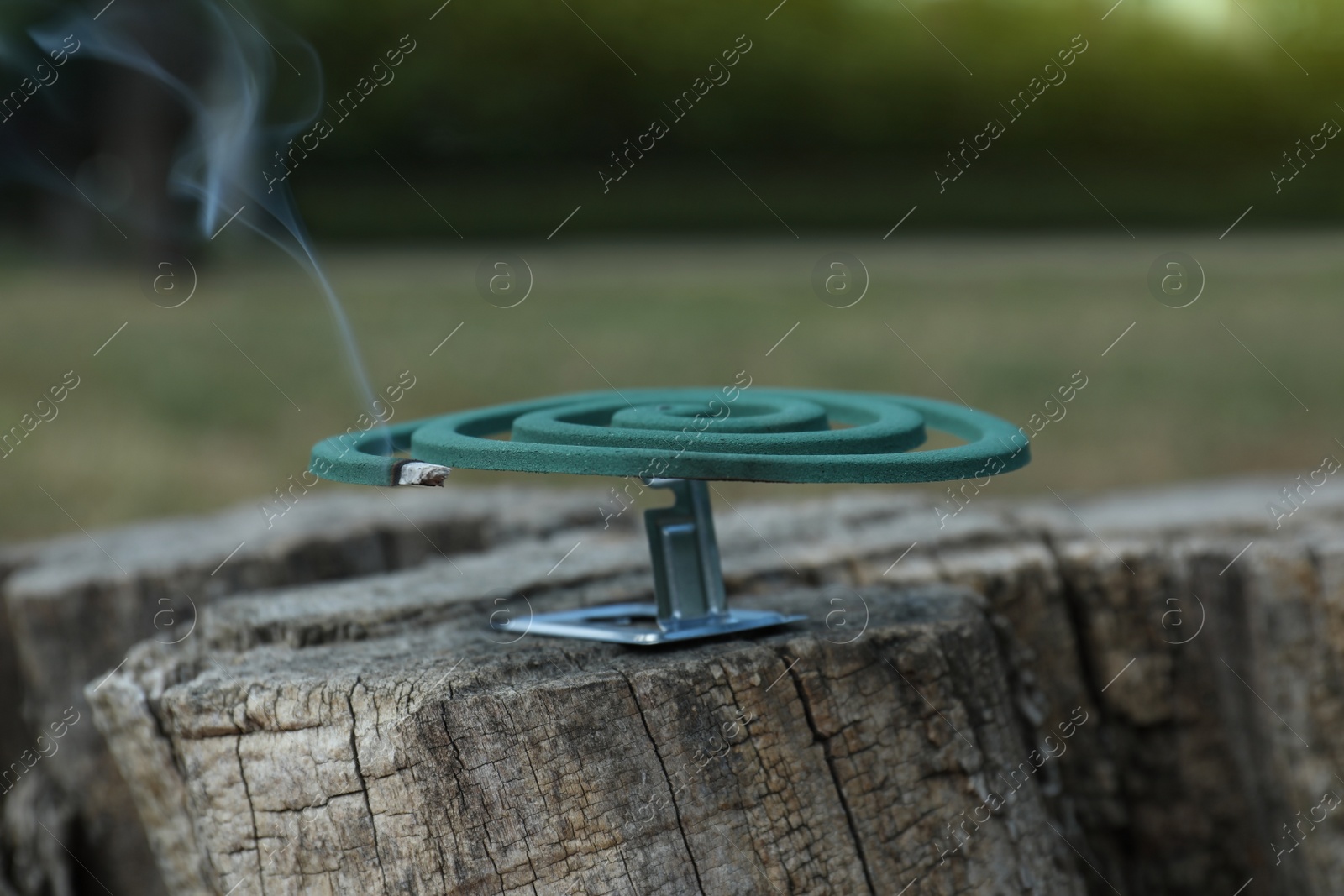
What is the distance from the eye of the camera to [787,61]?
14594 mm

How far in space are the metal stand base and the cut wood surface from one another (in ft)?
0.17

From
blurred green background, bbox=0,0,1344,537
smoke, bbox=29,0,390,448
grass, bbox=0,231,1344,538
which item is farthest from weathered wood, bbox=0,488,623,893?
grass, bbox=0,231,1344,538

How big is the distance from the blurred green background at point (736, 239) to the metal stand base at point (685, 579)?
6.54 ft

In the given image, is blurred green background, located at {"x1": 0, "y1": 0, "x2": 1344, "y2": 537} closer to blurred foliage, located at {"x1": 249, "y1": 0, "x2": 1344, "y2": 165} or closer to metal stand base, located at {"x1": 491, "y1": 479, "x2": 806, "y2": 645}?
blurred foliage, located at {"x1": 249, "y1": 0, "x2": 1344, "y2": 165}

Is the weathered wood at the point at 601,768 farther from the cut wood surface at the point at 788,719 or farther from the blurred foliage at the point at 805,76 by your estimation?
the blurred foliage at the point at 805,76

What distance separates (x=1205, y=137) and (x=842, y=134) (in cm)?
417

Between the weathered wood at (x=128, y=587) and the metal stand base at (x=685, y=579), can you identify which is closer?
the metal stand base at (x=685, y=579)

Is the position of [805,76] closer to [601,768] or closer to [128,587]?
[128,587]

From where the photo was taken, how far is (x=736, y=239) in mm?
13375

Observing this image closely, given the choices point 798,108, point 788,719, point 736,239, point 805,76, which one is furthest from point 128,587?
point 805,76

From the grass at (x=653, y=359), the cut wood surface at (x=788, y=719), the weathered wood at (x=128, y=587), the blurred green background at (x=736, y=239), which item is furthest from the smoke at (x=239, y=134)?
the grass at (x=653, y=359)

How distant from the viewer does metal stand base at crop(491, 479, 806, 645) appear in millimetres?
1431

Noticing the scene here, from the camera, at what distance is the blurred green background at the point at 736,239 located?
5.40 meters

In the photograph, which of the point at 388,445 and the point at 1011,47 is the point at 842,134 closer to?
the point at 1011,47
